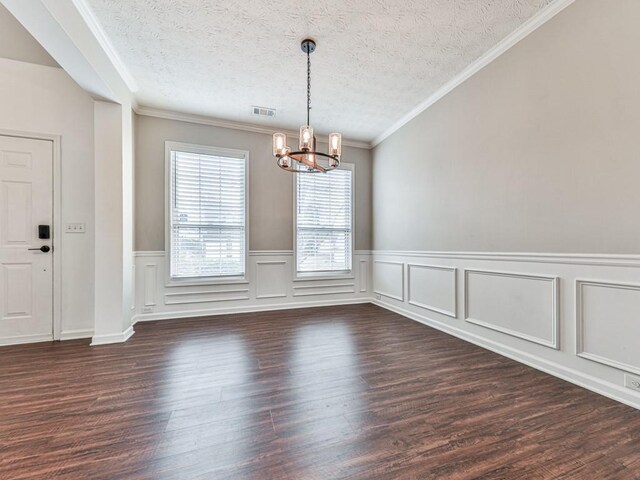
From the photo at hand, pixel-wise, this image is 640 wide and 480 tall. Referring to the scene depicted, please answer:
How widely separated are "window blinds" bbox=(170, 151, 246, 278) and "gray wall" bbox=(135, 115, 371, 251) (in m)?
0.17

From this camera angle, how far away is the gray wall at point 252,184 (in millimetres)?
4023

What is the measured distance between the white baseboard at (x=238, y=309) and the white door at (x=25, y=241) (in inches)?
40.2

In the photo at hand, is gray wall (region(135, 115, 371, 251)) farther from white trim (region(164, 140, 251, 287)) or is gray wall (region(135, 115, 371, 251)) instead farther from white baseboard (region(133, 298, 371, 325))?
white baseboard (region(133, 298, 371, 325))

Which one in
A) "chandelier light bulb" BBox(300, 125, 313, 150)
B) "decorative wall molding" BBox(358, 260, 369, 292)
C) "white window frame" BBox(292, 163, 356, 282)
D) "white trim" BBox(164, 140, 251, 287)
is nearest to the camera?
"chandelier light bulb" BBox(300, 125, 313, 150)

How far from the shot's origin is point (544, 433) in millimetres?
1638

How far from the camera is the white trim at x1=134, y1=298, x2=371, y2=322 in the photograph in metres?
4.05

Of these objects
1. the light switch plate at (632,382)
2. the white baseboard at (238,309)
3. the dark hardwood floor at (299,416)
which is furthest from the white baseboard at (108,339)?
the light switch plate at (632,382)

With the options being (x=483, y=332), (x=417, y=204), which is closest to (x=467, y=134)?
(x=417, y=204)

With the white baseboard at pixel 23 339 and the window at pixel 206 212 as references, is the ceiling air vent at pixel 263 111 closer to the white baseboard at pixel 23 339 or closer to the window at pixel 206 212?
the window at pixel 206 212

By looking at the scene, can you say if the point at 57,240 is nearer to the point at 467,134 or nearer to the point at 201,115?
the point at 201,115

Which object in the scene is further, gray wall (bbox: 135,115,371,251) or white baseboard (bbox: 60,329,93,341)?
gray wall (bbox: 135,115,371,251)

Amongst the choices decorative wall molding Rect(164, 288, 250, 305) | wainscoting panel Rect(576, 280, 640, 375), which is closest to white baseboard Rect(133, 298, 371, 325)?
decorative wall molding Rect(164, 288, 250, 305)

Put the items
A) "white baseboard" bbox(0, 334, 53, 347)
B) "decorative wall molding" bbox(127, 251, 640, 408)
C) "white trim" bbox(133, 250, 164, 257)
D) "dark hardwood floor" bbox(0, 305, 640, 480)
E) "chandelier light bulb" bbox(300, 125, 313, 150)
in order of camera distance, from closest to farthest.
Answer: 1. "dark hardwood floor" bbox(0, 305, 640, 480)
2. "decorative wall molding" bbox(127, 251, 640, 408)
3. "chandelier light bulb" bbox(300, 125, 313, 150)
4. "white baseboard" bbox(0, 334, 53, 347)
5. "white trim" bbox(133, 250, 164, 257)

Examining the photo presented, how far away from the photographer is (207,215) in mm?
4312
